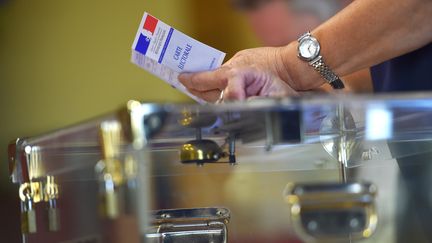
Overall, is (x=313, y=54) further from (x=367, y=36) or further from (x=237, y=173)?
(x=237, y=173)

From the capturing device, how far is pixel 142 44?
41.6 inches

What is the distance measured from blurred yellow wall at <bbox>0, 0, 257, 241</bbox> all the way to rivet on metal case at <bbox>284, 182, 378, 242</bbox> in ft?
6.92

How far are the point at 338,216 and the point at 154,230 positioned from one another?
30cm

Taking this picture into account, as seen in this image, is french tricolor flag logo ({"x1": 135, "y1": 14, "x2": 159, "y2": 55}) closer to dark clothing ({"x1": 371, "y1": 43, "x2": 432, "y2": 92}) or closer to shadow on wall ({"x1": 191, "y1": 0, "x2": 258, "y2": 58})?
dark clothing ({"x1": 371, "y1": 43, "x2": 432, "y2": 92})

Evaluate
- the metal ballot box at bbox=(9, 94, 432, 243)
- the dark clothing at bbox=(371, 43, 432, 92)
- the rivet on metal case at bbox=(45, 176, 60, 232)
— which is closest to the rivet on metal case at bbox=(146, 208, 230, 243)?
the metal ballot box at bbox=(9, 94, 432, 243)

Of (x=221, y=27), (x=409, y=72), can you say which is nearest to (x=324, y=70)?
(x=409, y=72)

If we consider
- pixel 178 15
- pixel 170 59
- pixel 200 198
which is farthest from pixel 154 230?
pixel 178 15

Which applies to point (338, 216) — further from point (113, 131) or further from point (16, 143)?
point (16, 143)

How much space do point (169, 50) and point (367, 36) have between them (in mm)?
285

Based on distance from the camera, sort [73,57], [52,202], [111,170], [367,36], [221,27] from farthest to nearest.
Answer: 1. [73,57]
2. [221,27]
3. [367,36]
4. [52,202]
5. [111,170]

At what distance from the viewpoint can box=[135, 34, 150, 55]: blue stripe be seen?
106 centimetres

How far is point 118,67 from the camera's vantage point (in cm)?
285

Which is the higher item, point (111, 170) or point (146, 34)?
point (146, 34)

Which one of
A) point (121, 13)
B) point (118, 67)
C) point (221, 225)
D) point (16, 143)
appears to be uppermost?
point (121, 13)
